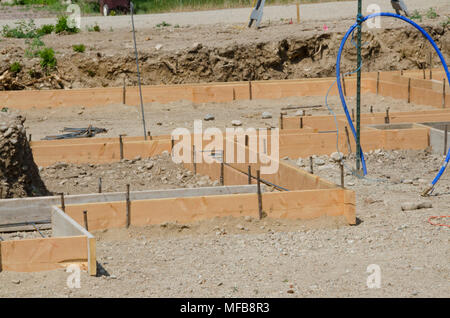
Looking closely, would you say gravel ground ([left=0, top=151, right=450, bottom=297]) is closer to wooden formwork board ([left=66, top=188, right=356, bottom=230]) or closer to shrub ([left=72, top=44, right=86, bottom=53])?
wooden formwork board ([left=66, top=188, right=356, bottom=230])

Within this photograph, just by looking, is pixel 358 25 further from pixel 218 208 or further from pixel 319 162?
pixel 218 208

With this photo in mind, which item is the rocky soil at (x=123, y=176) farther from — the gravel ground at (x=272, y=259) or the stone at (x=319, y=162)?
the gravel ground at (x=272, y=259)

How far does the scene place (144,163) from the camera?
9.66 meters

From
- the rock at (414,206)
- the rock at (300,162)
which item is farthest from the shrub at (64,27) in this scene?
the rock at (414,206)

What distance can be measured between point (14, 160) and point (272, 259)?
9.95ft

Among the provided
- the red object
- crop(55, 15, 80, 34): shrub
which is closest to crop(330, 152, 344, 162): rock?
crop(55, 15, 80, 34): shrub

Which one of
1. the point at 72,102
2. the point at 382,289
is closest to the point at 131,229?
the point at 382,289

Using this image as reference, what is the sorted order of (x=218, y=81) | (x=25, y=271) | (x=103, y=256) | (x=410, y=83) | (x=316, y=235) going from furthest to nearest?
(x=218, y=81), (x=410, y=83), (x=316, y=235), (x=103, y=256), (x=25, y=271)

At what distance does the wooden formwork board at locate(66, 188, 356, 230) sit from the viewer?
681 centimetres

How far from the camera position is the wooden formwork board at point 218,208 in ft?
22.4

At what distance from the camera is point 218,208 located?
23.0ft

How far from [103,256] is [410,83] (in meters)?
9.29

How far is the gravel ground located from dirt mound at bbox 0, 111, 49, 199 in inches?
55.7

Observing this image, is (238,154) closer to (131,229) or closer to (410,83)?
(131,229)
